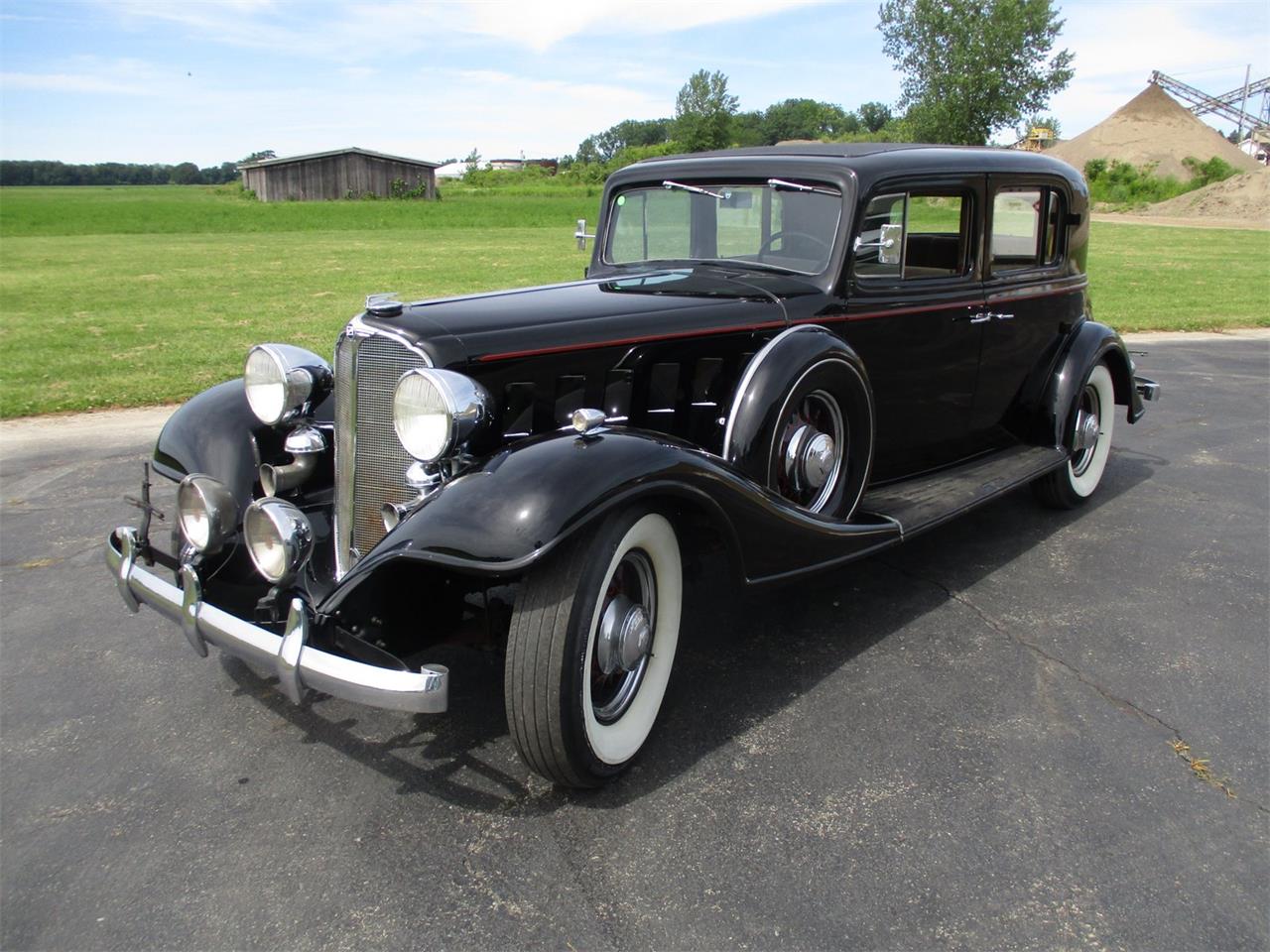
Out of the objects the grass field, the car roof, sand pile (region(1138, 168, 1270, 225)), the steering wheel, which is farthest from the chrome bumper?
sand pile (region(1138, 168, 1270, 225))

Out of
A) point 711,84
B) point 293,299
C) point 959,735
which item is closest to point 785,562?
point 959,735

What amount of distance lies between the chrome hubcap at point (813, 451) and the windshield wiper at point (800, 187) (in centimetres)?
93

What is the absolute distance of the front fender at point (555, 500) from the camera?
2404 mm

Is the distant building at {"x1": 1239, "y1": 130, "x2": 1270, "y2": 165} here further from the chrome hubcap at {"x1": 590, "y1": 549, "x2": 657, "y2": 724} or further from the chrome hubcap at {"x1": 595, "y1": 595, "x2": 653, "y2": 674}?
the chrome hubcap at {"x1": 595, "y1": 595, "x2": 653, "y2": 674}

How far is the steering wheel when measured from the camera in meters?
3.98

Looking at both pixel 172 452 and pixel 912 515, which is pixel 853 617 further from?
pixel 172 452

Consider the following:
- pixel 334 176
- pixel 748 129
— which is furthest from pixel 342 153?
pixel 748 129

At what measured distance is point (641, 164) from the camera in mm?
4715

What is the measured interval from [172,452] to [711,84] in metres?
67.1

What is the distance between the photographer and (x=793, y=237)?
13.4 ft

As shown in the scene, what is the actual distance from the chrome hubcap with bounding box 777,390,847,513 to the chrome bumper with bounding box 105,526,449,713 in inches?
65.3

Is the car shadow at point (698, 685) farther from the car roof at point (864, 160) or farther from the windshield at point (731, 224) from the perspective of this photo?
the car roof at point (864, 160)

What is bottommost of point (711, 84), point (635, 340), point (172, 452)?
point (172, 452)

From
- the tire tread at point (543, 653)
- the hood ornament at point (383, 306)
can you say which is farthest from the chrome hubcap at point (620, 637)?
the hood ornament at point (383, 306)
